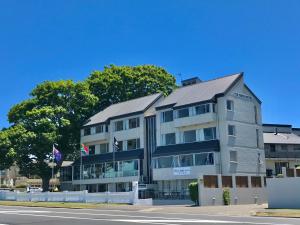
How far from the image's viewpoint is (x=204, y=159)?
51.2m

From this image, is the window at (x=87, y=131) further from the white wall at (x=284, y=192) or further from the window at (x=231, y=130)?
the white wall at (x=284, y=192)

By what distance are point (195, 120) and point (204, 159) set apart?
4.85 metres

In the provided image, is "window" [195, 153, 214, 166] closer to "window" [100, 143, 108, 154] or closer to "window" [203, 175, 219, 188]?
"window" [203, 175, 219, 188]

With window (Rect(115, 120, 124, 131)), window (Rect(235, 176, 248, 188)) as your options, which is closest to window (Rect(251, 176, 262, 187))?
window (Rect(235, 176, 248, 188))

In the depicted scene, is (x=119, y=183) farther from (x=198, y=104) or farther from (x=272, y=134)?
(x=272, y=134)

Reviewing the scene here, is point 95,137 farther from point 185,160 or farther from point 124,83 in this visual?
point 185,160

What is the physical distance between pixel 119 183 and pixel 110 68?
22.4m

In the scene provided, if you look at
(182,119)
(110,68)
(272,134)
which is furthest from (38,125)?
(272,134)

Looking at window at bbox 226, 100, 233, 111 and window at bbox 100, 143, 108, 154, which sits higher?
window at bbox 226, 100, 233, 111

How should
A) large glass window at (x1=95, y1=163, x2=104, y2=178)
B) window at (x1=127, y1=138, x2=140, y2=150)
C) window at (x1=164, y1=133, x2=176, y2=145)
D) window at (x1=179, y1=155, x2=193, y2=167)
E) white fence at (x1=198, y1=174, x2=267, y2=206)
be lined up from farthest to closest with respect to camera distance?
large glass window at (x1=95, y1=163, x2=104, y2=178)
window at (x1=127, y1=138, x2=140, y2=150)
window at (x1=164, y1=133, x2=176, y2=145)
window at (x1=179, y1=155, x2=193, y2=167)
white fence at (x1=198, y1=174, x2=267, y2=206)

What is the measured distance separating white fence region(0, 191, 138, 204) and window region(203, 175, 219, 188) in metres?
7.03

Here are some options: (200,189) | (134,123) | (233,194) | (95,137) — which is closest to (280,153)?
(134,123)

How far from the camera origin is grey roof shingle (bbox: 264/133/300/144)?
70419mm

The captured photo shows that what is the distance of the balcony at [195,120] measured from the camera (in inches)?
2051
